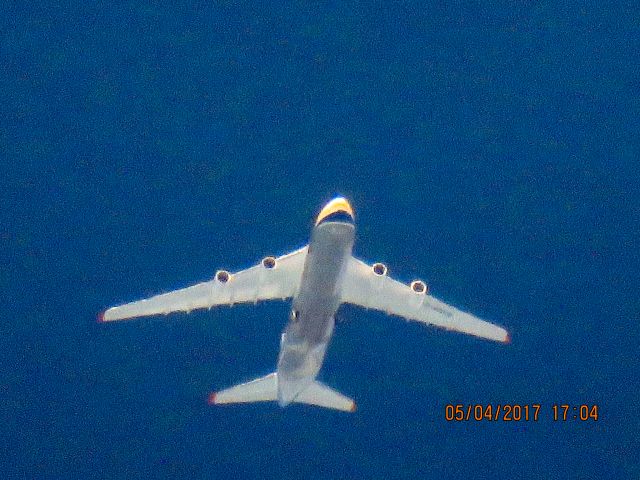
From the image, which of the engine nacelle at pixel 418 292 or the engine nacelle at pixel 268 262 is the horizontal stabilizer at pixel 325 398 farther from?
the engine nacelle at pixel 268 262

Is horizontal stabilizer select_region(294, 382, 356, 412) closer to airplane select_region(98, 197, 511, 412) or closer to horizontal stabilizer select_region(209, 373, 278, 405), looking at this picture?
airplane select_region(98, 197, 511, 412)

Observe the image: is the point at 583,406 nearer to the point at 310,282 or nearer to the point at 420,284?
the point at 420,284

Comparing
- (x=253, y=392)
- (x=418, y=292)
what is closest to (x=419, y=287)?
(x=418, y=292)

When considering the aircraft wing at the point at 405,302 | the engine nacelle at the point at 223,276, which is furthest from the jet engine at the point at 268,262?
the aircraft wing at the point at 405,302

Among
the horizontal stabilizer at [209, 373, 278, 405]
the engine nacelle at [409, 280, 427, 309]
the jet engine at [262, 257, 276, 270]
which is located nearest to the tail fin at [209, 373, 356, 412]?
the horizontal stabilizer at [209, 373, 278, 405]

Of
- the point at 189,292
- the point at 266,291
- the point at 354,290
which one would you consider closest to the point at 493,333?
the point at 354,290

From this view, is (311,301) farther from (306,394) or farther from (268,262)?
(306,394)

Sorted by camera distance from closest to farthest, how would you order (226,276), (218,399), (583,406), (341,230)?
1. (341,230)
2. (226,276)
3. (218,399)
4. (583,406)
